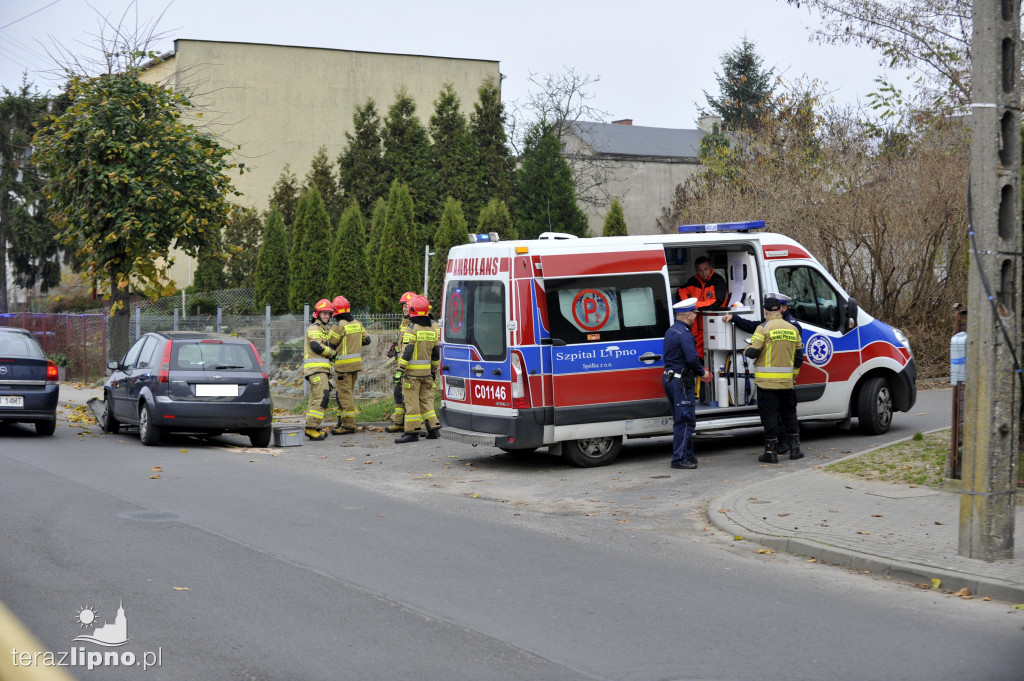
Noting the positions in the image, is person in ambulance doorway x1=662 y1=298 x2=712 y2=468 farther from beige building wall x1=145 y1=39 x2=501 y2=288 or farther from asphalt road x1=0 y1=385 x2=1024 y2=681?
beige building wall x1=145 y1=39 x2=501 y2=288

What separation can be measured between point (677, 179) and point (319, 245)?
2543 centimetres

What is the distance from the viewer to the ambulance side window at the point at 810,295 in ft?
43.8

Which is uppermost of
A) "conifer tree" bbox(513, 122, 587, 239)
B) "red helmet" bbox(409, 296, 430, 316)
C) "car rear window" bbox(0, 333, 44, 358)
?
"conifer tree" bbox(513, 122, 587, 239)

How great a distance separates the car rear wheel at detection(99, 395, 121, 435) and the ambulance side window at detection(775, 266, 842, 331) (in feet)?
32.9

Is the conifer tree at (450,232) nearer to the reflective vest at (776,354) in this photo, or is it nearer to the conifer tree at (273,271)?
the conifer tree at (273,271)

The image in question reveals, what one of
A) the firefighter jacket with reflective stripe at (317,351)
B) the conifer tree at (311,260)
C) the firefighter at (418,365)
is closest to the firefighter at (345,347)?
the firefighter jacket with reflective stripe at (317,351)

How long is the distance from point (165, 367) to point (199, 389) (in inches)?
22.1

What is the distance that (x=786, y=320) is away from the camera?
12.5 meters

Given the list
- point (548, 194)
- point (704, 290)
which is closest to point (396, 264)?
point (548, 194)

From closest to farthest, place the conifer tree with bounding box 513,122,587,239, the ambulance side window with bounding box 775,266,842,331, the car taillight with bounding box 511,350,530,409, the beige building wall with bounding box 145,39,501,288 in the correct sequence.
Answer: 1. the car taillight with bounding box 511,350,530,409
2. the ambulance side window with bounding box 775,266,842,331
3. the conifer tree with bounding box 513,122,587,239
4. the beige building wall with bounding box 145,39,501,288

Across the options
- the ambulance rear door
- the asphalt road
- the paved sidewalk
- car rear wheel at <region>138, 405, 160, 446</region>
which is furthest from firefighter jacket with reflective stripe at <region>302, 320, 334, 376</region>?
the paved sidewalk

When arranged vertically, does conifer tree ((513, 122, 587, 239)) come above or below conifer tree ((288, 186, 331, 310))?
above

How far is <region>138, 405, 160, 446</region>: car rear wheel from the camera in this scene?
567 inches

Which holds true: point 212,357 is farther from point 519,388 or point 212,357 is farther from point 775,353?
point 775,353
